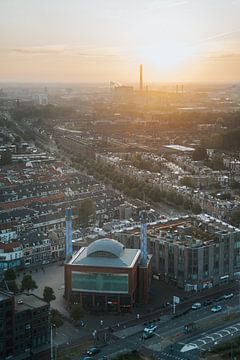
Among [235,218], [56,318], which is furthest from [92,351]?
[235,218]

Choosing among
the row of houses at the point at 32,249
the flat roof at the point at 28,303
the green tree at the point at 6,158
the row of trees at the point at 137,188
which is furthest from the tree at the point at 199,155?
the flat roof at the point at 28,303

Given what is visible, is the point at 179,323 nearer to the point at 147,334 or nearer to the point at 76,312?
the point at 147,334

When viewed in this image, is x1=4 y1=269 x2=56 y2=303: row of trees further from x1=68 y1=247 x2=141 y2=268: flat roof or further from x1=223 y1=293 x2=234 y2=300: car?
x1=223 y1=293 x2=234 y2=300: car

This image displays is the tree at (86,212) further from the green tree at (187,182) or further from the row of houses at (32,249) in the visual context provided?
the green tree at (187,182)

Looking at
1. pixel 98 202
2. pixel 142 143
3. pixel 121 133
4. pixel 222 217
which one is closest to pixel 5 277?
pixel 98 202

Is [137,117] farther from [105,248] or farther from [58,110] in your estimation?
[105,248]

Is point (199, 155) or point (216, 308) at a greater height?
point (199, 155)

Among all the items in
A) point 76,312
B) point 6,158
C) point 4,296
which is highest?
point 4,296
